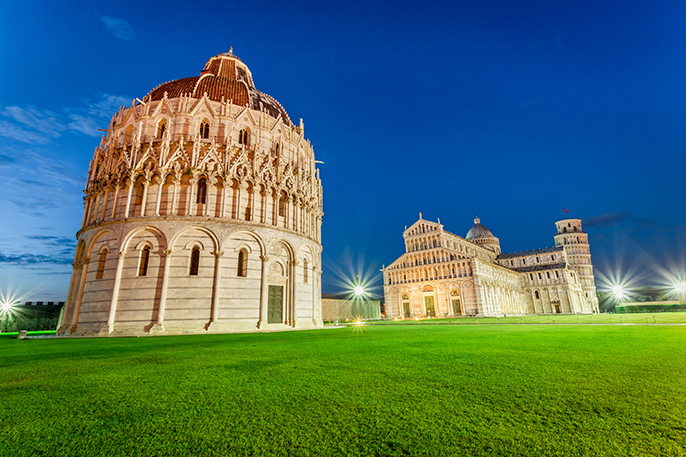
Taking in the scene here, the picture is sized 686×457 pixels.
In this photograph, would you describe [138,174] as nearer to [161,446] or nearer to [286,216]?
[286,216]

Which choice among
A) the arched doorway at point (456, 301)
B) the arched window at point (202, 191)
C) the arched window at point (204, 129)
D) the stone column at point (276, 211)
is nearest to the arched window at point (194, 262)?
the arched window at point (202, 191)

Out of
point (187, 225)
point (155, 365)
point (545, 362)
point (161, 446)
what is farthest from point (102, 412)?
point (187, 225)

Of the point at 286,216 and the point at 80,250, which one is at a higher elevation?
the point at 286,216

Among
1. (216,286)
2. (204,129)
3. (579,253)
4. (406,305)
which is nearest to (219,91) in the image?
(204,129)

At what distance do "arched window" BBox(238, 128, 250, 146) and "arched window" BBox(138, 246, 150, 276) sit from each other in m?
11.5

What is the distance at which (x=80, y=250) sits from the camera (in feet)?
86.8

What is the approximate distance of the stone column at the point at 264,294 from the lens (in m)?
23.9

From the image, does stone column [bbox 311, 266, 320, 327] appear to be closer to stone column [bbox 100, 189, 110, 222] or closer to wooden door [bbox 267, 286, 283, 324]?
wooden door [bbox 267, 286, 283, 324]

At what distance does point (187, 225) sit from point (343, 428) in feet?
74.7

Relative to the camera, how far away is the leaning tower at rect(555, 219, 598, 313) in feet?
311

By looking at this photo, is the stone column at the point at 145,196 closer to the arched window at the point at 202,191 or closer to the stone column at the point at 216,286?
the arched window at the point at 202,191

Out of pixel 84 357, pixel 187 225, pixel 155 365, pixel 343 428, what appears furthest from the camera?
pixel 187 225

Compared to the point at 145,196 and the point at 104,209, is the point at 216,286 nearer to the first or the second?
the point at 145,196

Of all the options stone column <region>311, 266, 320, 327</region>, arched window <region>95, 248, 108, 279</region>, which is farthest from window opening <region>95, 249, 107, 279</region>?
stone column <region>311, 266, 320, 327</region>
